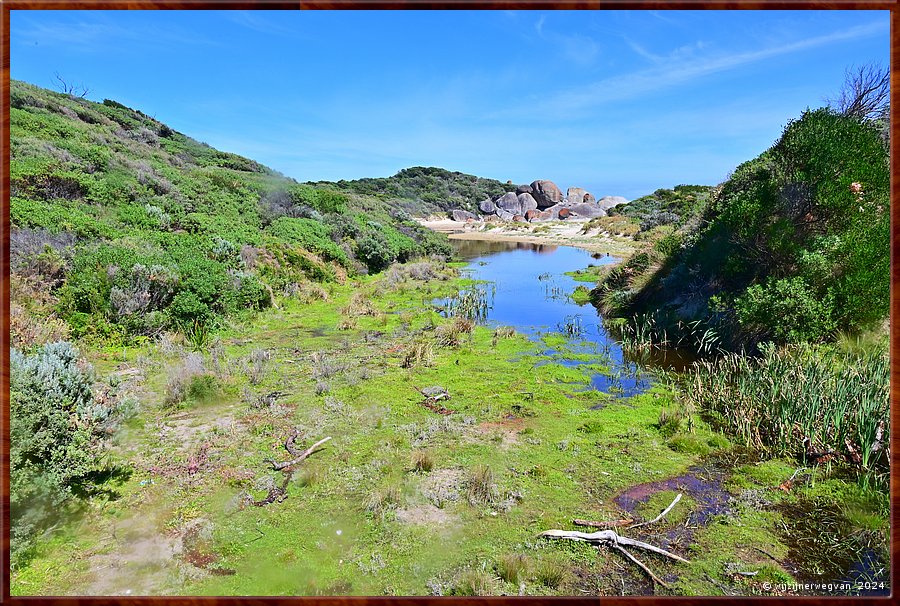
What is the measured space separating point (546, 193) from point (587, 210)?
1177 centimetres

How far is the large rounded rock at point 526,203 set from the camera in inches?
3396

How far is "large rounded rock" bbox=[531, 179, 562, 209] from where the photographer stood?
87875 millimetres

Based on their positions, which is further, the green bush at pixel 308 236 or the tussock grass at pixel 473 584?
the green bush at pixel 308 236

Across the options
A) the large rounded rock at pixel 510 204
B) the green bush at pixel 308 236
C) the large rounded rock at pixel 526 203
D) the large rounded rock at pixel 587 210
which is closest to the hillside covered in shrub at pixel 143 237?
the green bush at pixel 308 236

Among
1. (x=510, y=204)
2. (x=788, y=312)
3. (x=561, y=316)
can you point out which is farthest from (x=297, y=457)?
(x=510, y=204)

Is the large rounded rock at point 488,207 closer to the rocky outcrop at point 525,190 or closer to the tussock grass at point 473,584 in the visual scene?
the rocky outcrop at point 525,190

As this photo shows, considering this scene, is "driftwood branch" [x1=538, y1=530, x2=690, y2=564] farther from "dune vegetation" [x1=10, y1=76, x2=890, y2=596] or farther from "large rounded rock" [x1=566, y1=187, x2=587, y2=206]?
"large rounded rock" [x1=566, y1=187, x2=587, y2=206]

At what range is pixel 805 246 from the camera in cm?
1001

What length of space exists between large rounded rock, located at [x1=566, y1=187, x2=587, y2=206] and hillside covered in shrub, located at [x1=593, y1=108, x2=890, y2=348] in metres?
77.7

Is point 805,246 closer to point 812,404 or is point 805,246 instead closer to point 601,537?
point 812,404

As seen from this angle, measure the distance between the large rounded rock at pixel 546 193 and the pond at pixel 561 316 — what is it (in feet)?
180

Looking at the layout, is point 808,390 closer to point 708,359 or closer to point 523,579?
point 708,359

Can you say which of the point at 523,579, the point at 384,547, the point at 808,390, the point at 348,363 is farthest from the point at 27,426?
the point at 808,390

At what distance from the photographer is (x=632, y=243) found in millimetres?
38906
